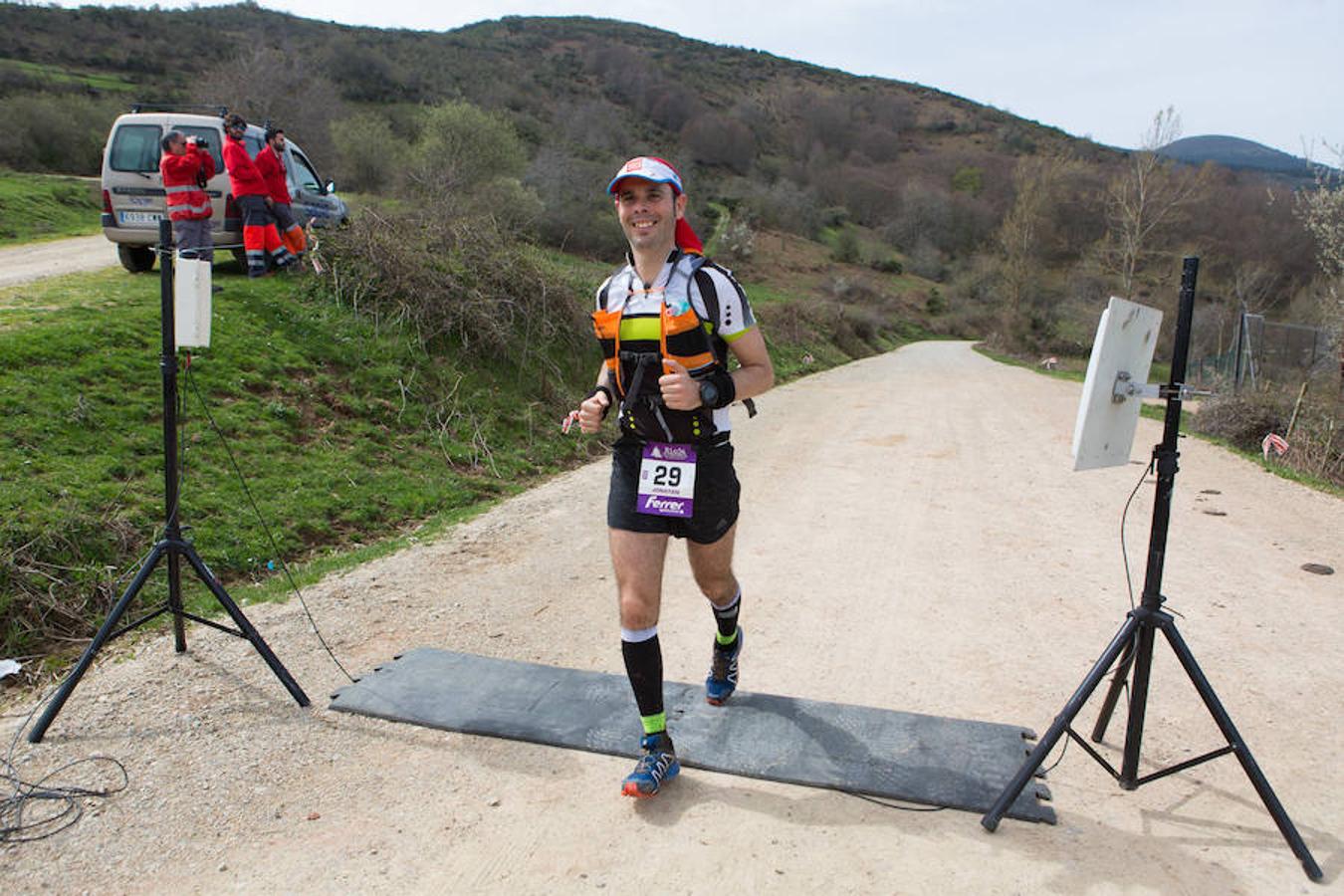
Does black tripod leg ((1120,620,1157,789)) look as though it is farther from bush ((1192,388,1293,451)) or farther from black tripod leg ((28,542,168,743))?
bush ((1192,388,1293,451))

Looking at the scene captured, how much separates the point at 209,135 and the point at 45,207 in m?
12.1

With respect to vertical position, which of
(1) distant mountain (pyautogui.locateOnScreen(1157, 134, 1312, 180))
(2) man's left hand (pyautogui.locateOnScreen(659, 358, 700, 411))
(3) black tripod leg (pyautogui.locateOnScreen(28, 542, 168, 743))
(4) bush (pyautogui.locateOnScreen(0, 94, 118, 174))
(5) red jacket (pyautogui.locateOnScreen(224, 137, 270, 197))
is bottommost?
(3) black tripod leg (pyautogui.locateOnScreen(28, 542, 168, 743))

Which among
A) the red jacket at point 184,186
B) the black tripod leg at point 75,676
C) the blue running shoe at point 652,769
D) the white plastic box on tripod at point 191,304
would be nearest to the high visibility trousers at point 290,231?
the red jacket at point 184,186

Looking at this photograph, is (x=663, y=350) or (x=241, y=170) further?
(x=241, y=170)

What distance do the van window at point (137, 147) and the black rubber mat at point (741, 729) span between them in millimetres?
9518

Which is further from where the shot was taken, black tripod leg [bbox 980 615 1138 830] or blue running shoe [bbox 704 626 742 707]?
blue running shoe [bbox 704 626 742 707]

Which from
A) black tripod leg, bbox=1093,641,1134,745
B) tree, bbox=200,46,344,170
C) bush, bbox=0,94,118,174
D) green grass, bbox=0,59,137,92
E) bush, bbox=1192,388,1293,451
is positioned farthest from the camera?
green grass, bbox=0,59,137,92

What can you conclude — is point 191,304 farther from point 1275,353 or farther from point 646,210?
point 1275,353

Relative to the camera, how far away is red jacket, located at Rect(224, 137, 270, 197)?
33.4ft

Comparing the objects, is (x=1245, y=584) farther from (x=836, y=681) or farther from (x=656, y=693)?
(x=656, y=693)

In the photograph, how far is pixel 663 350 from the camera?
3.33m

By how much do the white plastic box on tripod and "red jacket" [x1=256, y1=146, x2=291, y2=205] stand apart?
24.6 ft

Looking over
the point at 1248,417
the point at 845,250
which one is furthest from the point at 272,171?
the point at 845,250

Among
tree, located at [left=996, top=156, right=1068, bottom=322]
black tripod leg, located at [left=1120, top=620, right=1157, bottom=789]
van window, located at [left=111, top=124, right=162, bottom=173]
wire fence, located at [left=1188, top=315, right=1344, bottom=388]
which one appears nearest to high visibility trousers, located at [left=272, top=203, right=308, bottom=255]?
van window, located at [left=111, top=124, right=162, bottom=173]
